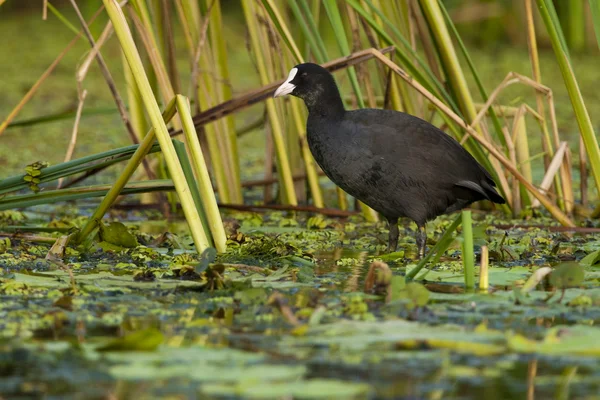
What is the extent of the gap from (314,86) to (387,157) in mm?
503

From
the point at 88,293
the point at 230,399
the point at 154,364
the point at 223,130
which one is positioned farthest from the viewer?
the point at 223,130

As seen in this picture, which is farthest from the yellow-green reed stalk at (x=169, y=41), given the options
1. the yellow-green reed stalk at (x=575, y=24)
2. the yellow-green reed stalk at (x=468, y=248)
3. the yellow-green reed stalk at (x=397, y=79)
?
the yellow-green reed stalk at (x=575, y=24)

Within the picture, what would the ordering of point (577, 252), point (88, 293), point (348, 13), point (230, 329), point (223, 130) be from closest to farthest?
point (230, 329), point (88, 293), point (577, 252), point (348, 13), point (223, 130)

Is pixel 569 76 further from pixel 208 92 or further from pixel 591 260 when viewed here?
pixel 208 92

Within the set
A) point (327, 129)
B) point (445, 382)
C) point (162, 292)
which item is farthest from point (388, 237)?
point (445, 382)

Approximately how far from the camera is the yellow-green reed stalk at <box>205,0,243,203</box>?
15.6 feet

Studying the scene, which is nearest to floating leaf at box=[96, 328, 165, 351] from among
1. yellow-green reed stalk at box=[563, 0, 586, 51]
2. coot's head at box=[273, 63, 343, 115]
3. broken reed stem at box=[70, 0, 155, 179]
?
broken reed stem at box=[70, 0, 155, 179]

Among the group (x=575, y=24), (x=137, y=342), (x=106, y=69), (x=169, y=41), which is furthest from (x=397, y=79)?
(x=575, y=24)

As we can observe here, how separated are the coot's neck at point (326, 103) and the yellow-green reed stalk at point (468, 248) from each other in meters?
1.30

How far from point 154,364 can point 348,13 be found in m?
2.70

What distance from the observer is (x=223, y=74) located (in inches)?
194

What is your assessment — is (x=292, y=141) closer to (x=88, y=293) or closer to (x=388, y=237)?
(x=388, y=237)

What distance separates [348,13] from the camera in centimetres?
466

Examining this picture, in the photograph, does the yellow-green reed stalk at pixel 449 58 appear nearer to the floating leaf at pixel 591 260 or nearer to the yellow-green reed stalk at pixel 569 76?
the yellow-green reed stalk at pixel 569 76
